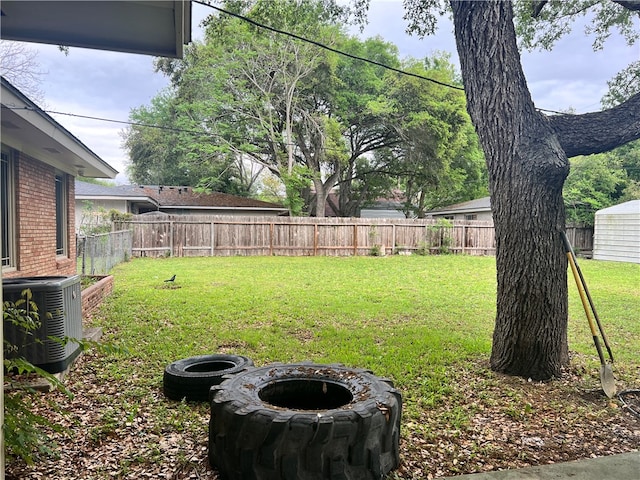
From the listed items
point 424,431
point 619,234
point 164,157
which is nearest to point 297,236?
point 619,234

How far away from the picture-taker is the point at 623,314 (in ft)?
22.6

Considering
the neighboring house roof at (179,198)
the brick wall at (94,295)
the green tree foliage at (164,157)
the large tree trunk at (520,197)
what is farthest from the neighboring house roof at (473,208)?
the brick wall at (94,295)

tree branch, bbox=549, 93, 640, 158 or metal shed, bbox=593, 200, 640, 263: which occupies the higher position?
tree branch, bbox=549, 93, 640, 158

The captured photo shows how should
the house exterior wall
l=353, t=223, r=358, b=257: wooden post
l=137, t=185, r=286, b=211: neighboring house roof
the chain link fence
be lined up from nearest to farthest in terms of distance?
the house exterior wall, the chain link fence, l=353, t=223, r=358, b=257: wooden post, l=137, t=185, r=286, b=211: neighboring house roof

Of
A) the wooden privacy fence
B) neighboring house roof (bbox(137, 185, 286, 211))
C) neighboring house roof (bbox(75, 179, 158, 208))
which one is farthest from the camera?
neighboring house roof (bbox(137, 185, 286, 211))

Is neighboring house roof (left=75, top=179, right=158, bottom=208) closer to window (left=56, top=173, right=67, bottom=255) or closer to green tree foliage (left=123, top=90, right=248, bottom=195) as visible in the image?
green tree foliage (left=123, top=90, right=248, bottom=195)

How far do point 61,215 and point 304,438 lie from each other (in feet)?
26.6

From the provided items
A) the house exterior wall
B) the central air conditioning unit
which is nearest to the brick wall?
the house exterior wall

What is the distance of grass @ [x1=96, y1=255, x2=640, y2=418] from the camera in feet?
14.8

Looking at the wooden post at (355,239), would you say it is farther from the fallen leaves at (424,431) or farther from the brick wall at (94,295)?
the fallen leaves at (424,431)

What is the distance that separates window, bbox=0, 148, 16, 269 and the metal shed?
1795 centimetres

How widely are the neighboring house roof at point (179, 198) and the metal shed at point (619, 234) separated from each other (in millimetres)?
15338

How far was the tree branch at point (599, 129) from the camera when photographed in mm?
3893

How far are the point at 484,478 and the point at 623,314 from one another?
20.2ft
